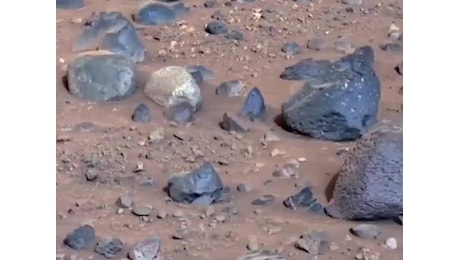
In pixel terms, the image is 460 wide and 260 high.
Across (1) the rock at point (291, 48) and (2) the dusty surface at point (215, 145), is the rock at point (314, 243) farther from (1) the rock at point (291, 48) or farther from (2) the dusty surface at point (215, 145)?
(1) the rock at point (291, 48)

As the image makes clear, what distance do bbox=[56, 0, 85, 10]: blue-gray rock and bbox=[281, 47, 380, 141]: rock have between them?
35.2 inches

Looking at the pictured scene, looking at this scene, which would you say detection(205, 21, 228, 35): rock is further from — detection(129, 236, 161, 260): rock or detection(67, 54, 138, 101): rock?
detection(129, 236, 161, 260): rock

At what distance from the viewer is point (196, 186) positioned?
1.75 m

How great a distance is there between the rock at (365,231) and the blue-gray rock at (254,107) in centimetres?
54

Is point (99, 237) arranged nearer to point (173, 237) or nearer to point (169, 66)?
point (173, 237)

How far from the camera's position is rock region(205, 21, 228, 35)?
2596 mm

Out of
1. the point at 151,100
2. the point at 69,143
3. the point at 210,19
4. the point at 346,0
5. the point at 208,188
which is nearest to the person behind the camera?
the point at 208,188

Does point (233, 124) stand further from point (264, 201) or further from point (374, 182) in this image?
point (374, 182)

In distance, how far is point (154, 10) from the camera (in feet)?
8.88

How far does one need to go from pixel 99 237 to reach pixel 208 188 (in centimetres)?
24

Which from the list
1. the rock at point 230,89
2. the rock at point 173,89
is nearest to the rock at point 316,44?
the rock at point 230,89

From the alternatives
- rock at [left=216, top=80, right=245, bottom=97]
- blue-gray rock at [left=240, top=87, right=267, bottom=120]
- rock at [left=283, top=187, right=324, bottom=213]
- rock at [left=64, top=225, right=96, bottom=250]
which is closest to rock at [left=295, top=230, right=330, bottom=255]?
rock at [left=283, top=187, right=324, bottom=213]

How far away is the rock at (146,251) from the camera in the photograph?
1.54 meters

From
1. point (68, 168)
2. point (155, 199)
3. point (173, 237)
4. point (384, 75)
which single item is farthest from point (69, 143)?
point (384, 75)
